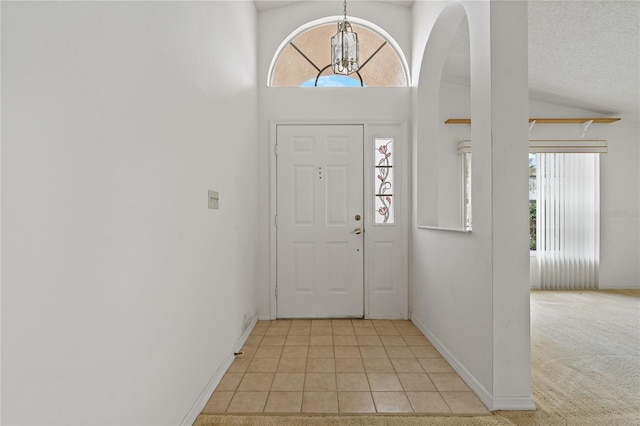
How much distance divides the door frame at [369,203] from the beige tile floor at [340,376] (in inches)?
16.8

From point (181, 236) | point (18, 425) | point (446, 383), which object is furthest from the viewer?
point (446, 383)

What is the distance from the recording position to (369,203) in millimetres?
3732

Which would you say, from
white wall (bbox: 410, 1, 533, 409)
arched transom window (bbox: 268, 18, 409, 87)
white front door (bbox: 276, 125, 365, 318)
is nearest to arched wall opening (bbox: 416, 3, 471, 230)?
arched transom window (bbox: 268, 18, 409, 87)

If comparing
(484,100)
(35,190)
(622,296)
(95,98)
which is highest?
(484,100)

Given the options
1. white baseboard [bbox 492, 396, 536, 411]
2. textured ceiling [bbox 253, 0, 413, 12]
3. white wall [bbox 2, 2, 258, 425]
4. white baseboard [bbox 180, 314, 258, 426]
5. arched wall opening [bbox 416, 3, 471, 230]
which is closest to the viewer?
white wall [bbox 2, 2, 258, 425]

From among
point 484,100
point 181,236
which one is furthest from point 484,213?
point 181,236

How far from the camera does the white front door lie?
12.2 ft

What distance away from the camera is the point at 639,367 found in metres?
2.42

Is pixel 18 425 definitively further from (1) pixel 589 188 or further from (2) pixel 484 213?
(1) pixel 589 188

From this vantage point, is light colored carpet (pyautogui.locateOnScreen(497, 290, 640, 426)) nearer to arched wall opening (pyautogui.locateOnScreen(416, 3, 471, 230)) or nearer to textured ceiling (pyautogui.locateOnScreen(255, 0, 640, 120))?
arched wall opening (pyautogui.locateOnScreen(416, 3, 471, 230))

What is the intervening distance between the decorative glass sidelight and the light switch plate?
1927mm

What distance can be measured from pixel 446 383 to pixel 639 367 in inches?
53.7

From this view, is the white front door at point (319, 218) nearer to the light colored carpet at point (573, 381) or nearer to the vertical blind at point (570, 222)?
the light colored carpet at point (573, 381)

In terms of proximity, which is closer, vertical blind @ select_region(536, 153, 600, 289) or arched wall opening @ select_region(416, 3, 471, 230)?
arched wall opening @ select_region(416, 3, 471, 230)
